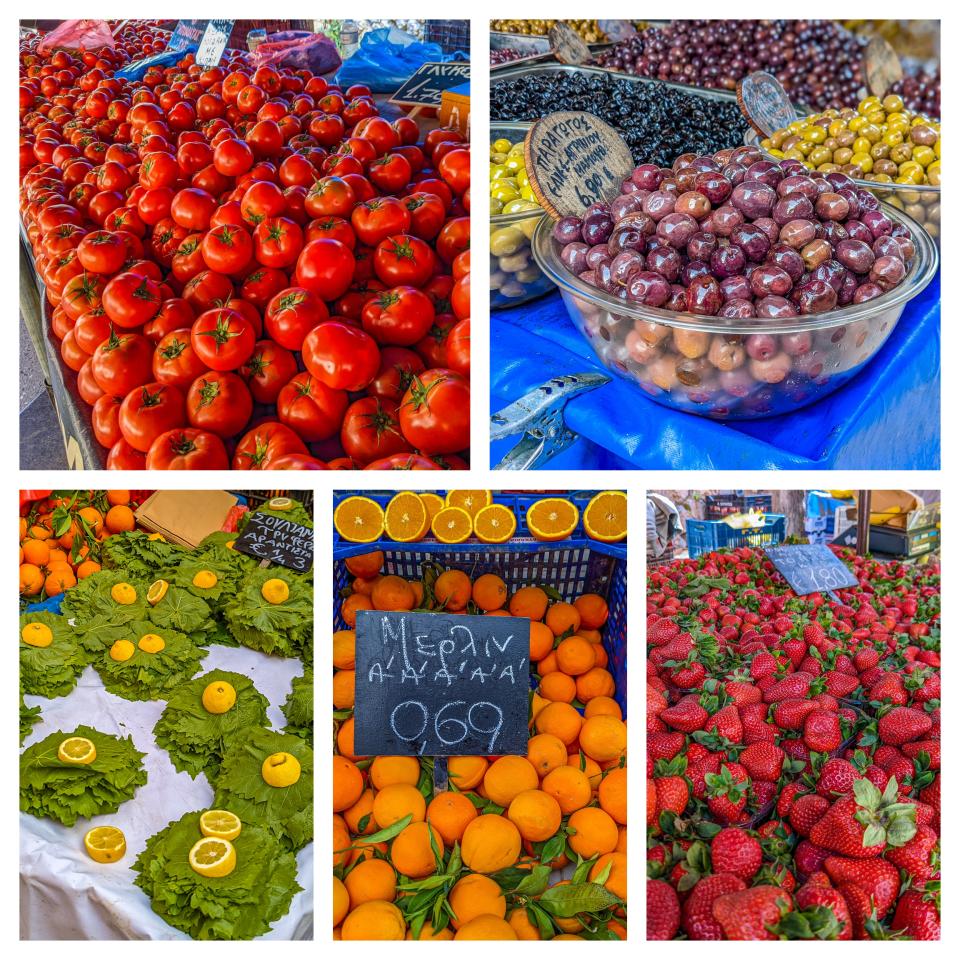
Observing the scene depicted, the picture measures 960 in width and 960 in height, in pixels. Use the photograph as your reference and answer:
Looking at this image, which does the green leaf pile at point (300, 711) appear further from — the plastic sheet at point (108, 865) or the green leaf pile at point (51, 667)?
the green leaf pile at point (51, 667)

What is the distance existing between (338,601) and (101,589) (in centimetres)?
62

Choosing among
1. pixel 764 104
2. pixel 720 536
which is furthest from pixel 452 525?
pixel 764 104

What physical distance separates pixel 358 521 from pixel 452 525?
19 centimetres

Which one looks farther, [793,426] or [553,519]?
[553,519]

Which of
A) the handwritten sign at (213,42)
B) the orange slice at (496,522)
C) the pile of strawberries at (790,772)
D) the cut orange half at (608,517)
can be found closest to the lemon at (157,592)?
the orange slice at (496,522)

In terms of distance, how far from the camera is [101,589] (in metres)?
1.79

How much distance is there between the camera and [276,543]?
5.90 ft

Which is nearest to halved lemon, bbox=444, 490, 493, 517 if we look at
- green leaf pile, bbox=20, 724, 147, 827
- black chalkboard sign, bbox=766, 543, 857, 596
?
green leaf pile, bbox=20, 724, 147, 827

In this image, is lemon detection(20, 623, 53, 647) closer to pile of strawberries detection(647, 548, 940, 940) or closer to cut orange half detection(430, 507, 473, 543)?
cut orange half detection(430, 507, 473, 543)

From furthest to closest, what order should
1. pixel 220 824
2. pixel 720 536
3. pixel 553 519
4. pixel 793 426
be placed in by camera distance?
1. pixel 720 536
2. pixel 553 519
3. pixel 793 426
4. pixel 220 824

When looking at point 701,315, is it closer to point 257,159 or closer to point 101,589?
point 257,159

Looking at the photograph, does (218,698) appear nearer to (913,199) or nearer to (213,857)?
(213,857)

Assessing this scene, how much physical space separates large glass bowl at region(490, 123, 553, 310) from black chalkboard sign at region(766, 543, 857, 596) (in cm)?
95

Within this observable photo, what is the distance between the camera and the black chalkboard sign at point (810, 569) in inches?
79.6
